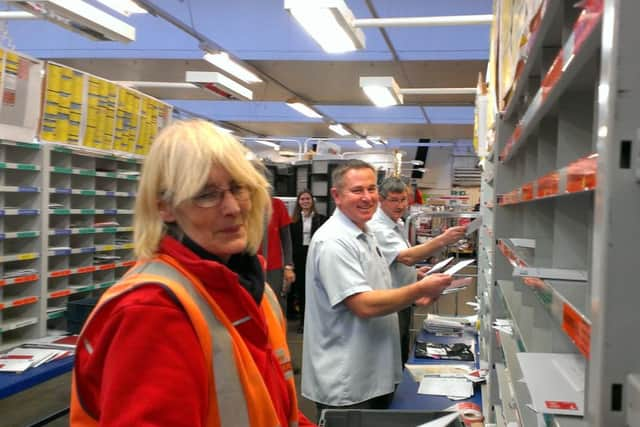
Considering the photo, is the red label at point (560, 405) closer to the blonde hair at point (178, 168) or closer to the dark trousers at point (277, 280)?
the blonde hair at point (178, 168)

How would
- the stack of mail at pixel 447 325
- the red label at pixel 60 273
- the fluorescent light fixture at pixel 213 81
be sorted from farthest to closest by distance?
1. the fluorescent light fixture at pixel 213 81
2. the stack of mail at pixel 447 325
3. the red label at pixel 60 273

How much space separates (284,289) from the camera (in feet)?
23.1

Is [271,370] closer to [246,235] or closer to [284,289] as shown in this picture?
[246,235]

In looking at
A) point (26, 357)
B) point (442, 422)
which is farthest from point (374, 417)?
point (26, 357)

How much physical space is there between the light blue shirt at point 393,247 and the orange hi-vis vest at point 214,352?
114 inches

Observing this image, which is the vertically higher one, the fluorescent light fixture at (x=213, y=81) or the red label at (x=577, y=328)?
the fluorescent light fixture at (x=213, y=81)

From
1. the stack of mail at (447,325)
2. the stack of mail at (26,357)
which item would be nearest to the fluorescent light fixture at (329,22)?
the stack of mail at (447,325)

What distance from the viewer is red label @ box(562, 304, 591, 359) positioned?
699 mm

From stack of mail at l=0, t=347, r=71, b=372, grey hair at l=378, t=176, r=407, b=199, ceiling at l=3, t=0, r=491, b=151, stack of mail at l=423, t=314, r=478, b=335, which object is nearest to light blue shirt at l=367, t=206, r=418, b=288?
grey hair at l=378, t=176, r=407, b=199

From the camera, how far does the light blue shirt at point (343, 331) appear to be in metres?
2.70

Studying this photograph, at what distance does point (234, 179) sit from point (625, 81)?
2.92 ft

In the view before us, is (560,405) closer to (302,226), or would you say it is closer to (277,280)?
(277,280)

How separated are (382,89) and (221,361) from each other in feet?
21.8

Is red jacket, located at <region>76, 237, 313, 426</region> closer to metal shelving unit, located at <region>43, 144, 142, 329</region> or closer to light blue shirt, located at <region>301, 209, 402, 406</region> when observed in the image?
light blue shirt, located at <region>301, 209, 402, 406</region>
